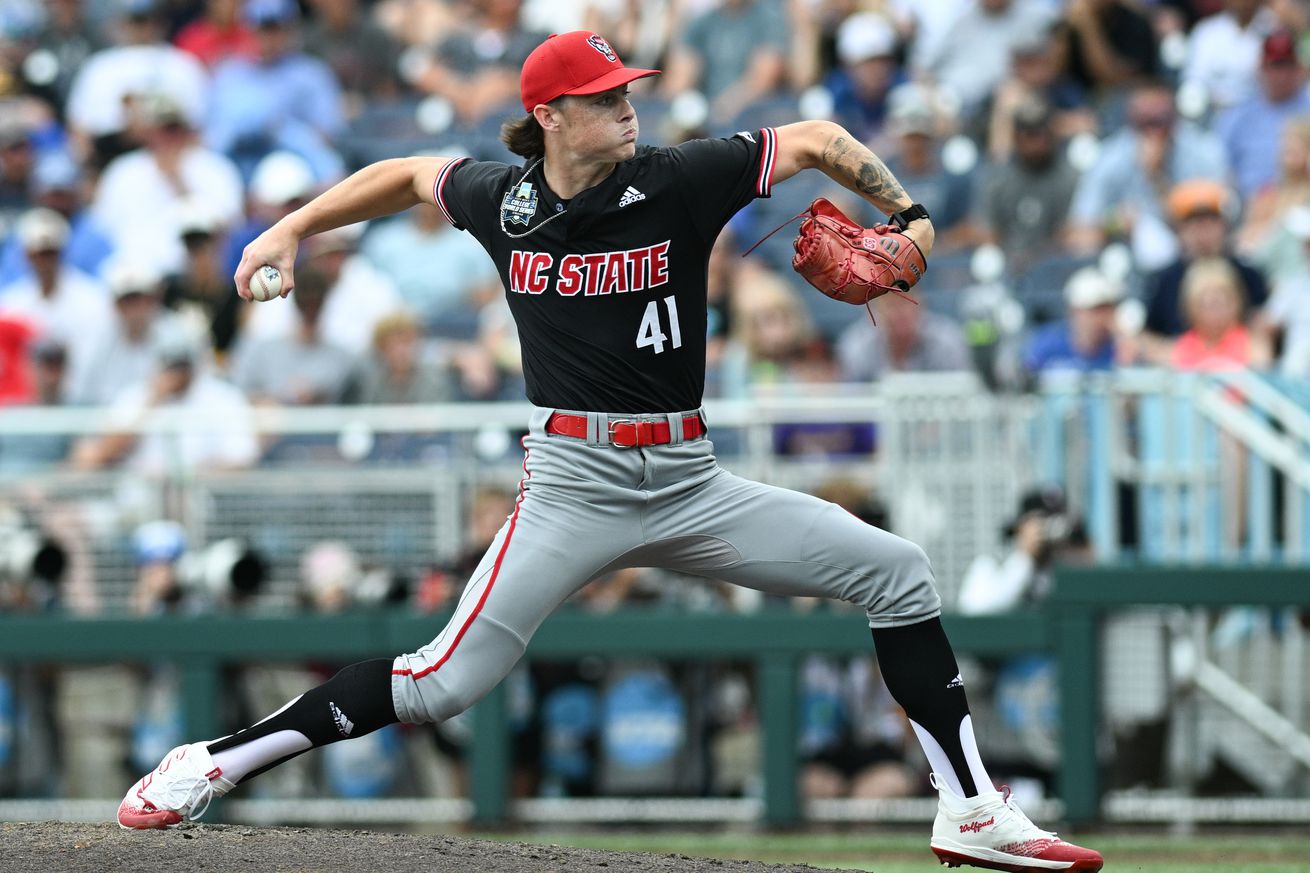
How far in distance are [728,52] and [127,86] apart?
3955mm

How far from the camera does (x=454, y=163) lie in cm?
508

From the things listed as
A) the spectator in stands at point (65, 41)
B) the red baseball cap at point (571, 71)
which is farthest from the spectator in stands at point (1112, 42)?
the red baseball cap at point (571, 71)

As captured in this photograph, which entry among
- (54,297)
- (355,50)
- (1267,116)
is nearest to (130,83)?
(355,50)

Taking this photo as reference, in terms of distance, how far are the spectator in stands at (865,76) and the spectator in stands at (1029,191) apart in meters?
0.93

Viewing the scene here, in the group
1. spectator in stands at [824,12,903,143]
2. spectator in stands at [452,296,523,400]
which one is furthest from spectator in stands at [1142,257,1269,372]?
spectator in stands at [452,296,523,400]

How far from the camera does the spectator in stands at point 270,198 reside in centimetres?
1099

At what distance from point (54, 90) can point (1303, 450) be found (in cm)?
905

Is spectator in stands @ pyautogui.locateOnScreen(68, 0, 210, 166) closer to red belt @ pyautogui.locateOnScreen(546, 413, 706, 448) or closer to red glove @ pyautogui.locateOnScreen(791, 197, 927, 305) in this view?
red belt @ pyautogui.locateOnScreen(546, 413, 706, 448)

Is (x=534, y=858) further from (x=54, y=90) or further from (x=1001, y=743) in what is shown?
(x=54, y=90)

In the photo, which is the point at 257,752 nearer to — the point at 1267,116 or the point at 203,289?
the point at 203,289

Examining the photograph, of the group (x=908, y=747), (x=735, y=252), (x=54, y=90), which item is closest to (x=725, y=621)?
(x=908, y=747)

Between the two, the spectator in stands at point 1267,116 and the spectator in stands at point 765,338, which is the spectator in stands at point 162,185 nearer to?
the spectator in stands at point 765,338

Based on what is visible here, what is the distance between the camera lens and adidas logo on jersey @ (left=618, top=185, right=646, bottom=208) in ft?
15.8

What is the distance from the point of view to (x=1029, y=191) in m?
10.7
